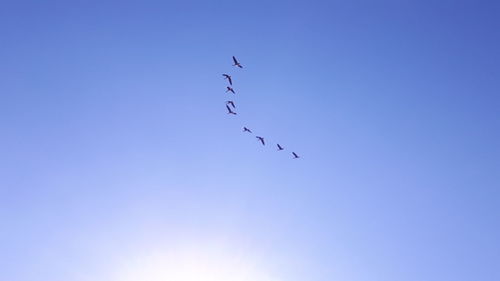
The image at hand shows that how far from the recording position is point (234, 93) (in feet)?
240

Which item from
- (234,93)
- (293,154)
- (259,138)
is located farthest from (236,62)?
(293,154)

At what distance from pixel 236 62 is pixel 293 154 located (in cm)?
1966

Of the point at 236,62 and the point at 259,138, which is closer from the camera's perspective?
the point at 236,62

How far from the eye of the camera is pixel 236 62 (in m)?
72.8

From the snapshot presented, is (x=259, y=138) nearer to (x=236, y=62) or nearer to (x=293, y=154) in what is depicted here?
(x=293, y=154)

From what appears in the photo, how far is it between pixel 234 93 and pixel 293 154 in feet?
52.9

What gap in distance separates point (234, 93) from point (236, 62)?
510 cm

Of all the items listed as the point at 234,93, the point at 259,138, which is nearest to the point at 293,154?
the point at 259,138

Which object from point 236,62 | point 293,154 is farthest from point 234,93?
point 293,154

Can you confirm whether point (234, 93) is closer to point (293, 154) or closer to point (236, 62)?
point (236, 62)

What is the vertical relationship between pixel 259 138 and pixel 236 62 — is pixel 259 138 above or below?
below

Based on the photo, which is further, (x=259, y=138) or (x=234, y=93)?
(x=259, y=138)

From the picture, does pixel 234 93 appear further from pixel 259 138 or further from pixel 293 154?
pixel 293 154

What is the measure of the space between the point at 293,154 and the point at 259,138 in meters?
7.02
